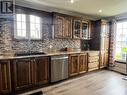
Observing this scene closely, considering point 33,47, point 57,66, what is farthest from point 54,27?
point 57,66

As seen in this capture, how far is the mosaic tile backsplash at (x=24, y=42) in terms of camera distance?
304 cm

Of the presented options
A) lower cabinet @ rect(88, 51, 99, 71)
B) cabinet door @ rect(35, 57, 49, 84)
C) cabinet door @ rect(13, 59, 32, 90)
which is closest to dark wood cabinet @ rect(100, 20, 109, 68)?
lower cabinet @ rect(88, 51, 99, 71)

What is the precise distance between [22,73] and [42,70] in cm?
55

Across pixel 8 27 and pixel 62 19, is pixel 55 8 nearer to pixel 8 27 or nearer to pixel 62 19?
pixel 62 19

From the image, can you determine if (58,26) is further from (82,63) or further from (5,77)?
(5,77)

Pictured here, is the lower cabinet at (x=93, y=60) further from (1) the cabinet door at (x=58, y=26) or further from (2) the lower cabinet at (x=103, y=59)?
(1) the cabinet door at (x=58, y=26)

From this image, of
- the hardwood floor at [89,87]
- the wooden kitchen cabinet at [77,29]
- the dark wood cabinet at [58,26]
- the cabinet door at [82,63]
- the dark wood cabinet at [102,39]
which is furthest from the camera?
the dark wood cabinet at [102,39]

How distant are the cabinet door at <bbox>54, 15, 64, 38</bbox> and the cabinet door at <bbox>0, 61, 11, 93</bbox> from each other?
1.76 metres

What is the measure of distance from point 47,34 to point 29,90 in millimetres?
1795

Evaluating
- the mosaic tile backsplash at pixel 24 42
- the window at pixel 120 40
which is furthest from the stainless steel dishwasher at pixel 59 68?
the window at pixel 120 40

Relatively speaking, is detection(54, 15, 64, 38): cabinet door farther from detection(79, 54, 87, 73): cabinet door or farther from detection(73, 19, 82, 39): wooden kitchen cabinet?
detection(79, 54, 87, 73): cabinet door

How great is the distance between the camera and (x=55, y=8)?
3832 mm

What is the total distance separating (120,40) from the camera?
4773 mm

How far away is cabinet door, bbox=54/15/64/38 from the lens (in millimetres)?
3723
